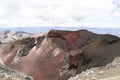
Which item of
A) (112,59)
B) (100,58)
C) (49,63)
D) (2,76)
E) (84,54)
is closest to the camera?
(2,76)

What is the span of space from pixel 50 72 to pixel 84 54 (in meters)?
5.13

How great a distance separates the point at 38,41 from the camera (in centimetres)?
4675

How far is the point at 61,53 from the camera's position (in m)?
41.4

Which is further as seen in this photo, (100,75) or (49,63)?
(49,63)

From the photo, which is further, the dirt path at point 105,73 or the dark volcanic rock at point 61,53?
the dark volcanic rock at point 61,53

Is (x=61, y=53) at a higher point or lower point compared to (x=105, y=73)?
lower

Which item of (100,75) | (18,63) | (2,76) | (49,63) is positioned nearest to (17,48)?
(18,63)

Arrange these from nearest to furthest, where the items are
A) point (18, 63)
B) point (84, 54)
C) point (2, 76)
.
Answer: point (2, 76)
point (84, 54)
point (18, 63)

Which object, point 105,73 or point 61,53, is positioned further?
point 61,53

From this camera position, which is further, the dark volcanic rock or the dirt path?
the dark volcanic rock

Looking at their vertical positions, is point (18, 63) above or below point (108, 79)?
below

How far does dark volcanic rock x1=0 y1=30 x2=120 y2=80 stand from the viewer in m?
36.6

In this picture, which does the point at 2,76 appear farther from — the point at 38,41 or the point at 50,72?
the point at 38,41

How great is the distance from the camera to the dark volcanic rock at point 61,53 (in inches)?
1441
